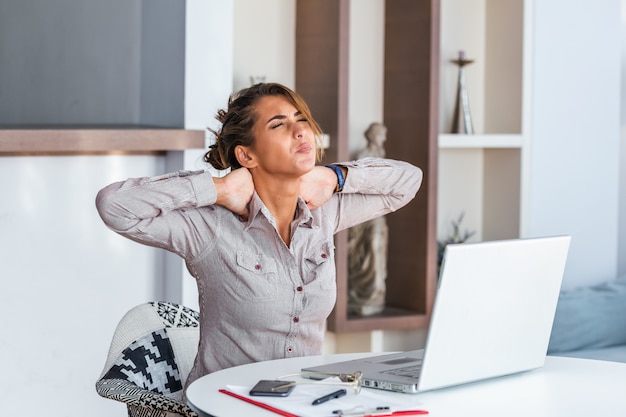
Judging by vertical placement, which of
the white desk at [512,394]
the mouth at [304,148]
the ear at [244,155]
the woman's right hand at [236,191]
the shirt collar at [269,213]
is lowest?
the white desk at [512,394]

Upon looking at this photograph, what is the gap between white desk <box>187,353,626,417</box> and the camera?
1.57m

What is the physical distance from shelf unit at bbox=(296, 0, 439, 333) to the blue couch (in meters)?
0.51

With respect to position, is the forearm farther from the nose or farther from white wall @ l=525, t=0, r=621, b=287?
white wall @ l=525, t=0, r=621, b=287

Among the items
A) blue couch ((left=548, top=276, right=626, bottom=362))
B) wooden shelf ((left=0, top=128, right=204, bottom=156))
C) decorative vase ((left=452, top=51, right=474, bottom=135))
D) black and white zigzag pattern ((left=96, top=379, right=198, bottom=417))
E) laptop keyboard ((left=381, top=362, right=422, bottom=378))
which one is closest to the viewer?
laptop keyboard ((left=381, top=362, right=422, bottom=378))

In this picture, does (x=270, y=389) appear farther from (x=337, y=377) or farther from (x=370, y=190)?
(x=370, y=190)

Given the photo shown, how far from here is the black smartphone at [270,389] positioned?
1.61 metres

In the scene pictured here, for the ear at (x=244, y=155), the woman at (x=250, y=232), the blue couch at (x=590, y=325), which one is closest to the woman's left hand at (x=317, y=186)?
the woman at (x=250, y=232)

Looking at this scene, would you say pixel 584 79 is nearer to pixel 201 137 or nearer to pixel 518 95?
pixel 518 95

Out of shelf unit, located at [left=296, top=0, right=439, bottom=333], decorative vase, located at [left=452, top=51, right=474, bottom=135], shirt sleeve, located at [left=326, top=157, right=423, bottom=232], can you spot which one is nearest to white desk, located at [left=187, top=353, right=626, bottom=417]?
shirt sleeve, located at [left=326, top=157, right=423, bottom=232]

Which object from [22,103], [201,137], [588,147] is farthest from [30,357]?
[588,147]

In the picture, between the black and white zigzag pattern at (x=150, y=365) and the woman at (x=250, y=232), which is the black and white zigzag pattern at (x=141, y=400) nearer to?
the black and white zigzag pattern at (x=150, y=365)

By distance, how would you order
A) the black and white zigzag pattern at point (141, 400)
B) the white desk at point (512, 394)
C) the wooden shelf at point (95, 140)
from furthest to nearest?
the wooden shelf at point (95, 140) → the black and white zigzag pattern at point (141, 400) → the white desk at point (512, 394)

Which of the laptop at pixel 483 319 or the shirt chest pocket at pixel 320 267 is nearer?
the laptop at pixel 483 319

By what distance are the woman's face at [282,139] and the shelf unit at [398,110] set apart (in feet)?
4.67
